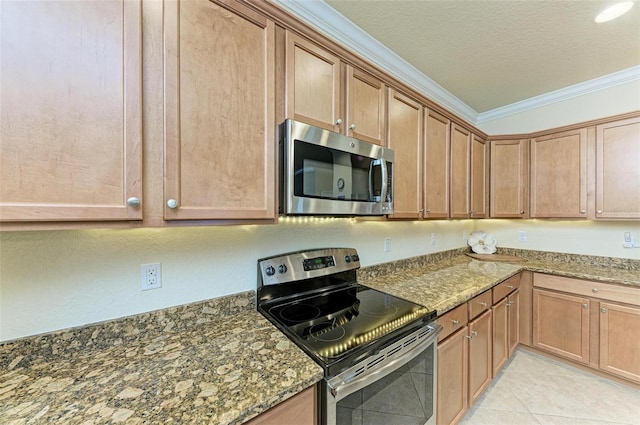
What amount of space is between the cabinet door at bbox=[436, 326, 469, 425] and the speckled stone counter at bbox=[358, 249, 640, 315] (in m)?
0.24

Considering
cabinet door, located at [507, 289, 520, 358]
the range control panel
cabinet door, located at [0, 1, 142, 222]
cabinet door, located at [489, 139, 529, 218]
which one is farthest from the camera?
cabinet door, located at [489, 139, 529, 218]

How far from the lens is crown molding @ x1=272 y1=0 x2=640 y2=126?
1.58 m

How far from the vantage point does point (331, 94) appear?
1297 millimetres

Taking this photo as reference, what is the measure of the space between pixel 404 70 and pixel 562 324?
2.74m

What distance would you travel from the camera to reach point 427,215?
1.92 m

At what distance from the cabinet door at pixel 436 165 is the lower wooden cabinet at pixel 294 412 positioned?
1.50m

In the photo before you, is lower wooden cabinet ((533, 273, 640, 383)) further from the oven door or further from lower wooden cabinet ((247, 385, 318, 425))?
lower wooden cabinet ((247, 385, 318, 425))

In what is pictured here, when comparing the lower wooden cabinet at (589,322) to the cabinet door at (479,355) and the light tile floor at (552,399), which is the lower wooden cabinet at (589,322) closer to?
the light tile floor at (552,399)

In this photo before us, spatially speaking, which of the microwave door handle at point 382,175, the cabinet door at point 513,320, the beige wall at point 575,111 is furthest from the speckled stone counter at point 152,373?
the beige wall at point 575,111

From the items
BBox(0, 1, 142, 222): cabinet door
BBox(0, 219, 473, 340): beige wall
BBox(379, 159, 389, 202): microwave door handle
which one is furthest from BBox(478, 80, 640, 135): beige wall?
BBox(0, 1, 142, 222): cabinet door

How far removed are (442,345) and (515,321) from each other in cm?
155

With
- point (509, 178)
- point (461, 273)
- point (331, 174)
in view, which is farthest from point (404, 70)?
point (461, 273)

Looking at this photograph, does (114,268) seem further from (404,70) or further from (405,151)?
(404,70)

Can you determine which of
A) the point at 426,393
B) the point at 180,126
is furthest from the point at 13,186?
the point at 426,393
